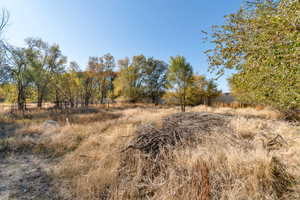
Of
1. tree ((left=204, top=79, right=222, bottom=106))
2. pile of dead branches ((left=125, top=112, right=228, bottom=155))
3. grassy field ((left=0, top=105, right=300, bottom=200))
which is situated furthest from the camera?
tree ((left=204, top=79, right=222, bottom=106))

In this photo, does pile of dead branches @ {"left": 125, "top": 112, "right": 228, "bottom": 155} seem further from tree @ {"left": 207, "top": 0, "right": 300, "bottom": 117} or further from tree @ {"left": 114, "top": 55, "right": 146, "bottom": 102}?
tree @ {"left": 114, "top": 55, "right": 146, "bottom": 102}

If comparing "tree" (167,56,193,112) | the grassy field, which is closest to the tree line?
"tree" (167,56,193,112)

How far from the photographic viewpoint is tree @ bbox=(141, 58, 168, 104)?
2277cm

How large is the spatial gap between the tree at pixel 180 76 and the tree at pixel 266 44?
981cm

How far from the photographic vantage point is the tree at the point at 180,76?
489 inches

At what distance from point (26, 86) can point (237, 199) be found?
19.7m

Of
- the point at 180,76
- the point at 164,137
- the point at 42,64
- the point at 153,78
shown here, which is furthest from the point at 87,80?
the point at 164,137

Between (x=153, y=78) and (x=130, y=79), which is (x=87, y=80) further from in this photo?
(x=153, y=78)

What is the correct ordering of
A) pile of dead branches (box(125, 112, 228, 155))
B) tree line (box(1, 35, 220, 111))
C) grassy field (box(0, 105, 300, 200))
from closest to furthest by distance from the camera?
grassy field (box(0, 105, 300, 200))
pile of dead branches (box(125, 112, 228, 155))
tree line (box(1, 35, 220, 111))

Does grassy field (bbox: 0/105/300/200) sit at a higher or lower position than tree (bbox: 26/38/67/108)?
lower

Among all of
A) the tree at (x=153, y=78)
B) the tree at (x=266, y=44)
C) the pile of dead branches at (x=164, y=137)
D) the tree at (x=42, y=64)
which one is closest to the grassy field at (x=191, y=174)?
the pile of dead branches at (x=164, y=137)

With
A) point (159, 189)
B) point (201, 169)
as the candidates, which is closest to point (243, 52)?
point (201, 169)

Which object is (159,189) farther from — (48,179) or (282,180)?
(48,179)

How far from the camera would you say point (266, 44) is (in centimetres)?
208
